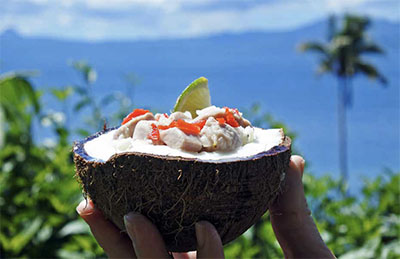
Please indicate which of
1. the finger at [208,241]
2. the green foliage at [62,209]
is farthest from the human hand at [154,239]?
the green foliage at [62,209]

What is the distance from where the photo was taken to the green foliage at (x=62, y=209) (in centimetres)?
317

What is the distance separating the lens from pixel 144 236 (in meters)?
1.52

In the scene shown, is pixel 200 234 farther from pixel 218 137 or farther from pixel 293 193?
pixel 293 193

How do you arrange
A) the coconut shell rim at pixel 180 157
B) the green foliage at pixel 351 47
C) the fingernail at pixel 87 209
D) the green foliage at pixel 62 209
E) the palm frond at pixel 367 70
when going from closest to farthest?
the coconut shell rim at pixel 180 157
the fingernail at pixel 87 209
the green foliage at pixel 62 209
the palm frond at pixel 367 70
the green foliage at pixel 351 47

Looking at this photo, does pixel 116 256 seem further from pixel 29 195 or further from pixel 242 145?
pixel 29 195

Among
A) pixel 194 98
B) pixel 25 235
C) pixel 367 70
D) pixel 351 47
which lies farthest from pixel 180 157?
pixel 367 70

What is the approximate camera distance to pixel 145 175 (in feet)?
4.90

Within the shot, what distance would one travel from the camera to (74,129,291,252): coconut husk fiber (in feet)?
4.86

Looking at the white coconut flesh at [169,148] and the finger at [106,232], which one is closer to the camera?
the white coconut flesh at [169,148]

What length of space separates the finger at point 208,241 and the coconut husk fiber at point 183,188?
43 millimetres

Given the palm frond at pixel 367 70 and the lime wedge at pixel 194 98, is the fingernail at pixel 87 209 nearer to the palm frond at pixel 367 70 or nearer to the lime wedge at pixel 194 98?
the lime wedge at pixel 194 98

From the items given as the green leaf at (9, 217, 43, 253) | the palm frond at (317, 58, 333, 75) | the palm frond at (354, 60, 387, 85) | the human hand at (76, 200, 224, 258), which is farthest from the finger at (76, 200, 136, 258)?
the palm frond at (317, 58, 333, 75)

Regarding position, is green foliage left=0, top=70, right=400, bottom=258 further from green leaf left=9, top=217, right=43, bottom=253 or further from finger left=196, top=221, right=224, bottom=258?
finger left=196, top=221, right=224, bottom=258

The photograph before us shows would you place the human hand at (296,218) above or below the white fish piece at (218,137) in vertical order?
below
